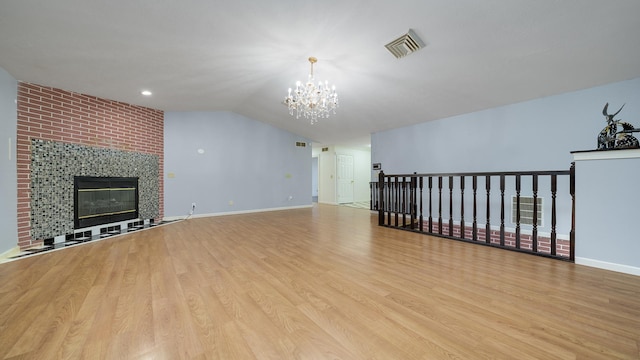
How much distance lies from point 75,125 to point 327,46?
4.50 meters

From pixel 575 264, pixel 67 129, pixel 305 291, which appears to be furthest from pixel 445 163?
pixel 67 129

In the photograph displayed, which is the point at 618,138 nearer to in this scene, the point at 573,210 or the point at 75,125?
the point at 573,210

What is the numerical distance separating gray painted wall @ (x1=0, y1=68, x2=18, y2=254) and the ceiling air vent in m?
5.04

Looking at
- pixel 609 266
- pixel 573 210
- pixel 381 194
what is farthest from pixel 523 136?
pixel 609 266

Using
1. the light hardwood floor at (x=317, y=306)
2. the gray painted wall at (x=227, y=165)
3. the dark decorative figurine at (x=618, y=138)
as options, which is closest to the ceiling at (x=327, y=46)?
the dark decorative figurine at (x=618, y=138)

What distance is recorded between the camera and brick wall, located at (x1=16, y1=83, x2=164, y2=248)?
3.33 m

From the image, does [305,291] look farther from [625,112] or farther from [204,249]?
[625,112]

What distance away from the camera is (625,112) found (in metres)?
3.49

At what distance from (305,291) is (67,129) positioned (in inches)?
193

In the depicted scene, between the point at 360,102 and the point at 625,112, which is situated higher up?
the point at 360,102

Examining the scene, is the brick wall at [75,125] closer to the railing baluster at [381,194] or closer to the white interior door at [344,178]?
the railing baluster at [381,194]

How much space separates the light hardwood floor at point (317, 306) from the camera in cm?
124

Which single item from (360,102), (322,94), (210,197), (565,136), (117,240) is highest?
(360,102)

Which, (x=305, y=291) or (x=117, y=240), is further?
(x=117, y=240)
